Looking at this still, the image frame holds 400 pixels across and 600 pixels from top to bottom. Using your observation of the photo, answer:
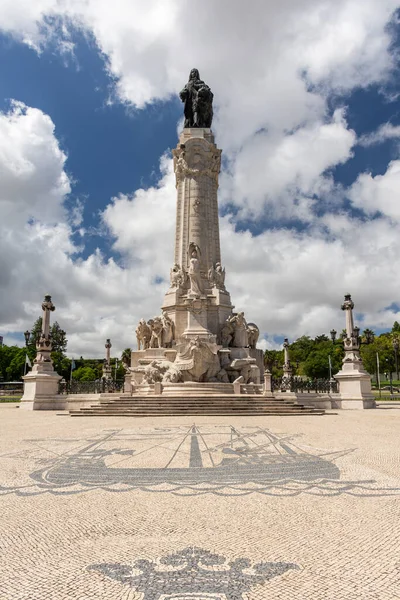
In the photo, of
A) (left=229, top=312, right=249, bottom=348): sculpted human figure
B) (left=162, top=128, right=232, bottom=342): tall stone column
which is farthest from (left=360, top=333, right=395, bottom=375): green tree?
(left=162, top=128, right=232, bottom=342): tall stone column

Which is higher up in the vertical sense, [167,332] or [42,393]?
[167,332]

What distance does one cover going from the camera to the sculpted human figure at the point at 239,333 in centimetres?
2990

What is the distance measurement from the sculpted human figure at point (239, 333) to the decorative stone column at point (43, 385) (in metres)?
11.8

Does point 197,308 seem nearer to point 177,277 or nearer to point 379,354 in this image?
point 177,277

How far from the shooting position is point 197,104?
37.1m

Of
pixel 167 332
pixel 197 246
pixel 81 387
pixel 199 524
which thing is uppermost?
pixel 197 246

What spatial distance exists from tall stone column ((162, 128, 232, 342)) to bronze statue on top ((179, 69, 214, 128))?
151 cm

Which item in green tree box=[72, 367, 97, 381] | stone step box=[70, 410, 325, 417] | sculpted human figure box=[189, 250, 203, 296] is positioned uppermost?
sculpted human figure box=[189, 250, 203, 296]

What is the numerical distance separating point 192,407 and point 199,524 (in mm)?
15414

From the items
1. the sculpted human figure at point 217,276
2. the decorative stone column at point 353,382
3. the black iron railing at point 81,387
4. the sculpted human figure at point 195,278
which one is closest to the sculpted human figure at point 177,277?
the sculpted human figure at point 195,278

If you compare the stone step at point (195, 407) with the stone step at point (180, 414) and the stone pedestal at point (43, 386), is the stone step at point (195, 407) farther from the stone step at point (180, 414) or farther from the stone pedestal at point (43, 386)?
the stone pedestal at point (43, 386)

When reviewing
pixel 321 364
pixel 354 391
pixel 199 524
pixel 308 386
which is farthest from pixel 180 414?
pixel 321 364

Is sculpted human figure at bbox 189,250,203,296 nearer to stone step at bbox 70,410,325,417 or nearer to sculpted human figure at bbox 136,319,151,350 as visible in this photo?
sculpted human figure at bbox 136,319,151,350

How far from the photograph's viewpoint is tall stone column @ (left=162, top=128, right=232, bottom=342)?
1189 inches
